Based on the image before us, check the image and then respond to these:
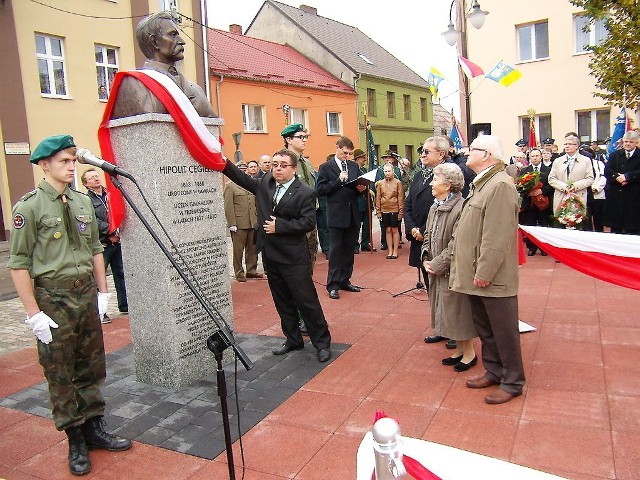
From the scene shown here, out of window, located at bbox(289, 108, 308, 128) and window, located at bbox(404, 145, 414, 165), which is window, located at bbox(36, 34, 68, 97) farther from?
window, located at bbox(404, 145, 414, 165)

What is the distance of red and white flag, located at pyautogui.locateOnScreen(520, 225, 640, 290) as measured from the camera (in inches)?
190

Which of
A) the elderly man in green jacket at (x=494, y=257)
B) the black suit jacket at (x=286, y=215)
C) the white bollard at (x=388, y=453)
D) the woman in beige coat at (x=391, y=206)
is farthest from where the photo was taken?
the woman in beige coat at (x=391, y=206)

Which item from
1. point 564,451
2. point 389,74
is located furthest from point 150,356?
point 389,74

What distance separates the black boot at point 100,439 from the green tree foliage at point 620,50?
936 cm

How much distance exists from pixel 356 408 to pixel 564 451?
53.8 inches

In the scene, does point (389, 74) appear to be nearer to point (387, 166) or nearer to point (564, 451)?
point (387, 166)

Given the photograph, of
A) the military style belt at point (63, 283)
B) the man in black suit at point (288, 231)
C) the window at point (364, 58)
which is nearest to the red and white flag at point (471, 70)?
the man in black suit at point (288, 231)

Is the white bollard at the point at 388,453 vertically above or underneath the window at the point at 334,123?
underneath

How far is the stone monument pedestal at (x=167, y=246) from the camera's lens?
13.6 ft

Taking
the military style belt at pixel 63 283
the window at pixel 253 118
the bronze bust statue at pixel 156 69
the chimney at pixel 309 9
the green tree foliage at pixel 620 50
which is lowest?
the military style belt at pixel 63 283

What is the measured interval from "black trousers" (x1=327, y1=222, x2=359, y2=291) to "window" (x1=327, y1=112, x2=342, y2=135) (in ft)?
71.1

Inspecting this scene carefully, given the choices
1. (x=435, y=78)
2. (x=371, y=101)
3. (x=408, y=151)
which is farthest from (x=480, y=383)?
(x=408, y=151)

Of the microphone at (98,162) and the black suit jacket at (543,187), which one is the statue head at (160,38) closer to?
the microphone at (98,162)

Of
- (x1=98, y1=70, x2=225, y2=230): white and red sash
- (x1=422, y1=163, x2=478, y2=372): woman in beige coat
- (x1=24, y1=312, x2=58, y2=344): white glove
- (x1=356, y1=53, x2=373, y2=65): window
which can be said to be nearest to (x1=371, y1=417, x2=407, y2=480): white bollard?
(x1=24, y1=312, x2=58, y2=344): white glove
